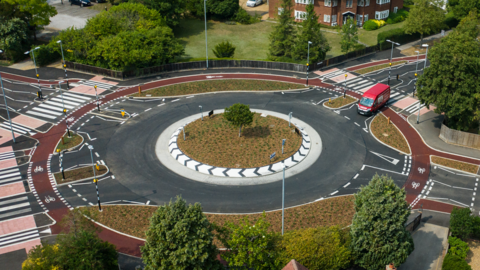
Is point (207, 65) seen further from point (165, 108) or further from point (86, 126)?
point (86, 126)

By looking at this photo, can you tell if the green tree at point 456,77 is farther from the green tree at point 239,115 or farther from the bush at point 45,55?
the bush at point 45,55

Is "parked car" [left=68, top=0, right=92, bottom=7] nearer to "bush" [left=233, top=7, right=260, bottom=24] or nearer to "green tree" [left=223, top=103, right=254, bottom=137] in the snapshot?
"bush" [left=233, top=7, right=260, bottom=24]

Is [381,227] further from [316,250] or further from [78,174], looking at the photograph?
[78,174]

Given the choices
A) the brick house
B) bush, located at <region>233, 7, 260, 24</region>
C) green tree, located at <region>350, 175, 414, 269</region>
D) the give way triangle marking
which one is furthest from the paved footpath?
bush, located at <region>233, 7, 260, 24</region>

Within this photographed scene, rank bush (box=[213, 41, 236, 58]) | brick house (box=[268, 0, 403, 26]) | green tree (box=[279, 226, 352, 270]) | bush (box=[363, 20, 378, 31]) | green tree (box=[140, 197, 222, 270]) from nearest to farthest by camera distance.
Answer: green tree (box=[140, 197, 222, 270]) < green tree (box=[279, 226, 352, 270]) < bush (box=[213, 41, 236, 58]) < bush (box=[363, 20, 378, 31]) < brick house (box=[268, 0, 403, 26])

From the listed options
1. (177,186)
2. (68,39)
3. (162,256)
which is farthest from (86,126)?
(162,256)

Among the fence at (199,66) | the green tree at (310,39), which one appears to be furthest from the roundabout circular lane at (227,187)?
the green tree at (310,39)
